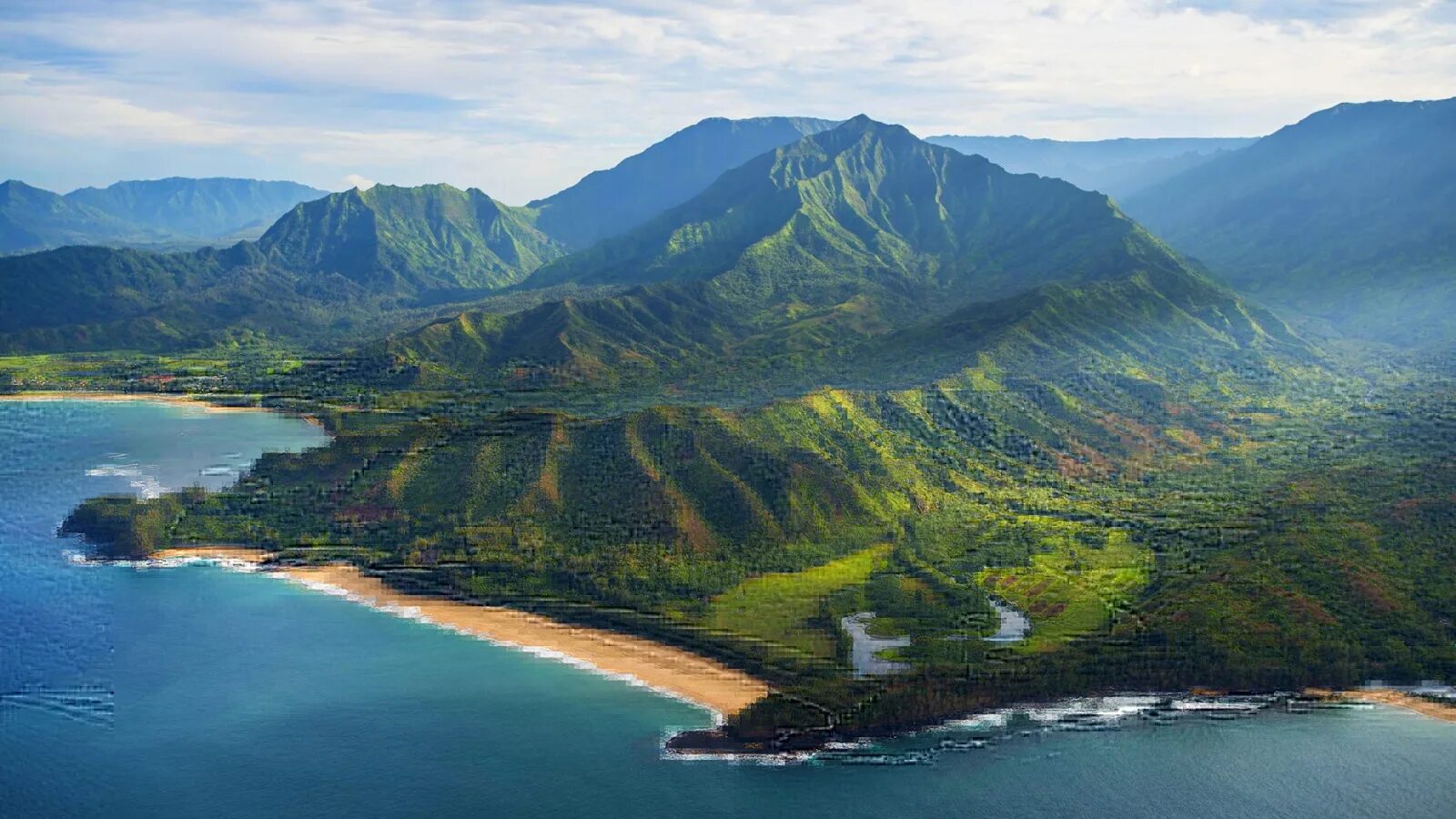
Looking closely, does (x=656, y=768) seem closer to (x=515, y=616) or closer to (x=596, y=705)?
(x=596, y=705)

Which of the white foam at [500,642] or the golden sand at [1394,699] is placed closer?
the golden sand at [1394,699]

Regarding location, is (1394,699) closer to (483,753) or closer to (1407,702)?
(1407,702)

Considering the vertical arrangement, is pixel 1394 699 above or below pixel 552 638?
below

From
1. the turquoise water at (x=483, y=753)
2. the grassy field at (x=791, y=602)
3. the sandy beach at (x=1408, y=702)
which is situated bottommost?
the turquoise water at (x=483, y=753)

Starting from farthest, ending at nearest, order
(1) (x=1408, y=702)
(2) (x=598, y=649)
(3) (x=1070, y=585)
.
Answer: (3) (x=1070, y=585)
(2) (x=598, y=649)
(1) (x=1408, y=702)

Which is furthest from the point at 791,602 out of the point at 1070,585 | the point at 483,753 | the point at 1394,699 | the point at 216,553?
the point at 216,553

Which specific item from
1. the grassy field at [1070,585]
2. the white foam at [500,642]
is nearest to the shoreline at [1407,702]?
the grassy field at [1070,585]

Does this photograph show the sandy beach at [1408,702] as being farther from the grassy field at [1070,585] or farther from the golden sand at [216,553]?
the golden sand at [216,553]
